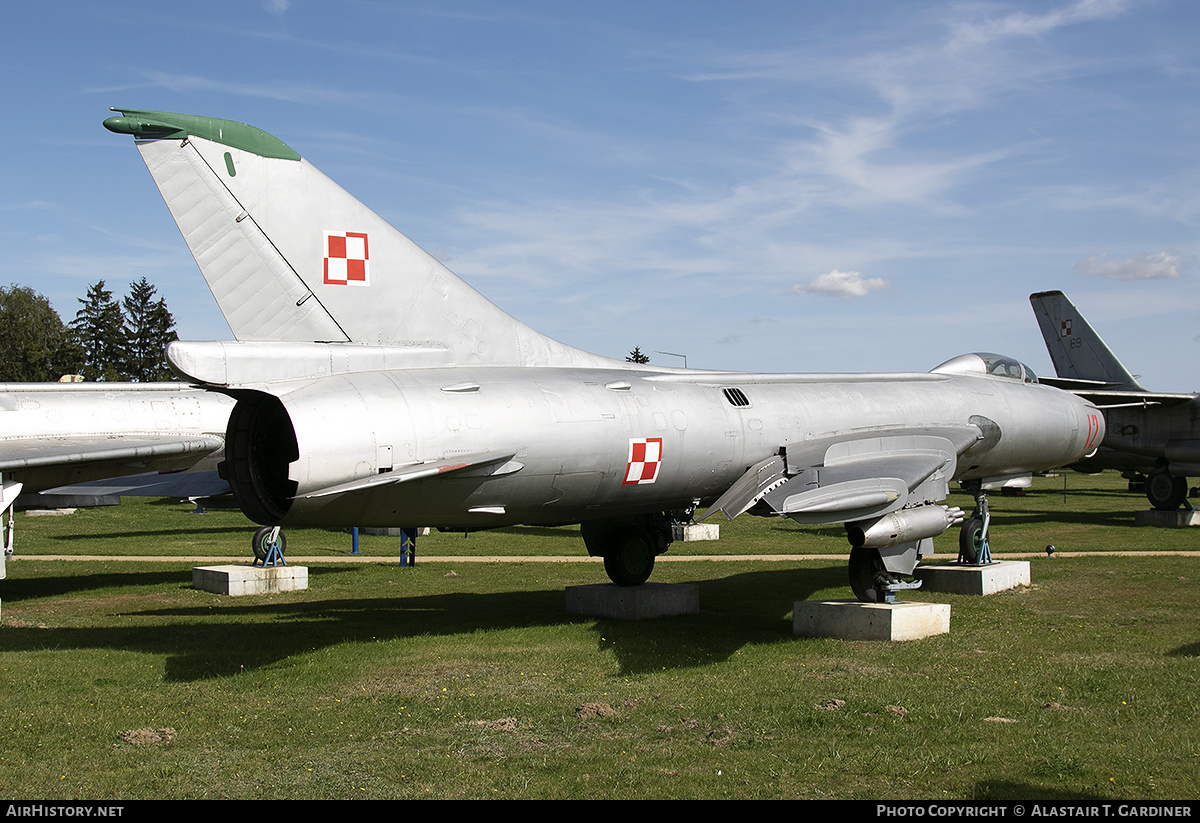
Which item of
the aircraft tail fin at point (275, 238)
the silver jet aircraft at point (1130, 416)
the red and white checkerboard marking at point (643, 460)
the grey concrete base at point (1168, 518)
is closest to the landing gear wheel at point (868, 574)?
the red and white checkerboard marking at point (643, 460)

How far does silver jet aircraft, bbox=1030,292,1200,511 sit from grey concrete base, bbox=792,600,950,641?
56.7 ft

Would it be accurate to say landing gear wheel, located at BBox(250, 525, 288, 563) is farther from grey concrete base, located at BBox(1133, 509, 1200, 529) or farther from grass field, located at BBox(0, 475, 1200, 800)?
grey concrete base, located at BBox(1133, 509, 1200, 529)

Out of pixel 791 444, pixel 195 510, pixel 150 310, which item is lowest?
pixel 195 510

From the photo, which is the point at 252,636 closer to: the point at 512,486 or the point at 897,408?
the point at 512,486

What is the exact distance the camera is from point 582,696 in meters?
8.69

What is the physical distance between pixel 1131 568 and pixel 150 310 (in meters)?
88.3

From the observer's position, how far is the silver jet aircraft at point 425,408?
9016 mm

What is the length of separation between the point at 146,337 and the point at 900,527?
87.5m

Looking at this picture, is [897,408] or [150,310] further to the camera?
[150,310]

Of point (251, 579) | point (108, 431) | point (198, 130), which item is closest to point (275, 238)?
point (198, 130)
